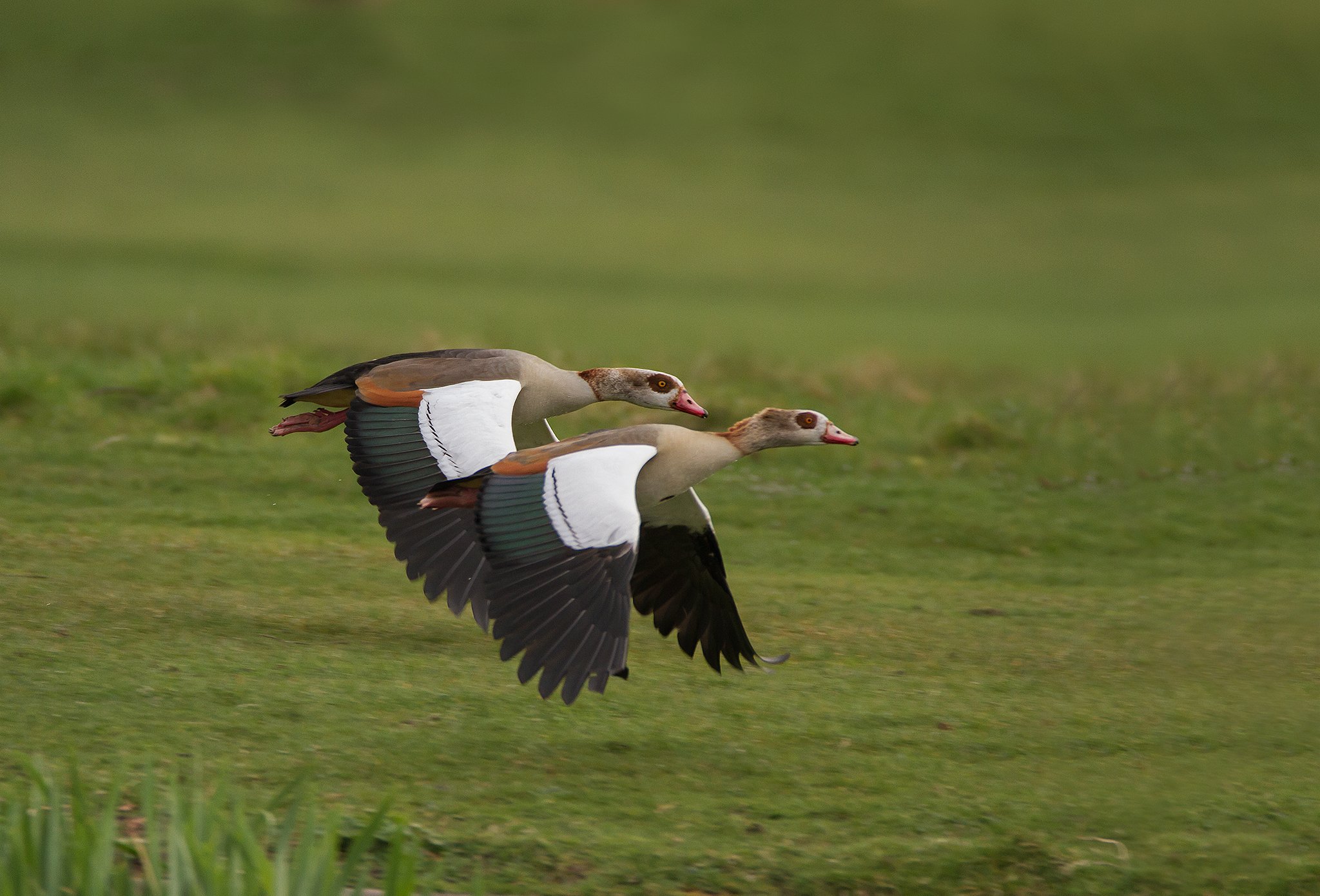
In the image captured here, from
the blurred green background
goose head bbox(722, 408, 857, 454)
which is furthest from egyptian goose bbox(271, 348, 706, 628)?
the blurred green background

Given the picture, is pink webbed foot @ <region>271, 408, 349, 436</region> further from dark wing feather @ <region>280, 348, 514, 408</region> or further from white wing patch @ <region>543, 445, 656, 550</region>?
white wing patch @ <region>543, 445, 656, 550</region>

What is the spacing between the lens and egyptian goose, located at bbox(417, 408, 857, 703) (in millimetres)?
5465

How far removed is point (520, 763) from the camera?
6086mm

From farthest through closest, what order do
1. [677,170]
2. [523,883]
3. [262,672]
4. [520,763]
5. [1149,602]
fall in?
[677,170], [1149,602], [262,672], [520,763], [523,883]

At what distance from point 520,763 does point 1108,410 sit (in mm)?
9619

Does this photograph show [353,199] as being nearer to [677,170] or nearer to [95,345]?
[677,170]

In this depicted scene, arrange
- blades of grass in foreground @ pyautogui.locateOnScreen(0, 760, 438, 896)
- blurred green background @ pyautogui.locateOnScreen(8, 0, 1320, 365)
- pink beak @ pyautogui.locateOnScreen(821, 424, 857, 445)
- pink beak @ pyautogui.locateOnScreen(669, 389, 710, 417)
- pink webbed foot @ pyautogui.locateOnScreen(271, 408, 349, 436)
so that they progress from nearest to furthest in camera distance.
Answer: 1. blades of grass in foreground @ pyautogui.locateOnScreen(0, 760, 438, 896)
2. pink beak @ pyautogui.locateOnScreen(821, 424, 857, 445)
3. pink beak @ pyautogui.locateOnScreen(669, 389, 710, 417)
4. pink webbed foot @ pyautogui.locateOnScreen(271, 408, 349, 436)
5. blurred green background @ pyautogui.locateOnScreen(8, 0, 1320, 365)

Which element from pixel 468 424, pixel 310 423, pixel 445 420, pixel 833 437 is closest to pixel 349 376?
pixel 310 423

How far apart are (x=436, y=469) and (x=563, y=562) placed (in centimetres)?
131

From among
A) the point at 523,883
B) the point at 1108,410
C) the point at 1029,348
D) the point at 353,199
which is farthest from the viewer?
the point at 353,199

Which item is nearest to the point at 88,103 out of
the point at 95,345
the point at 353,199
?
the point at 353,199

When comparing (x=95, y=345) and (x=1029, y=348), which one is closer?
(x=95, y=345)

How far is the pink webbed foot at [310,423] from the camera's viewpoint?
7.78 metres

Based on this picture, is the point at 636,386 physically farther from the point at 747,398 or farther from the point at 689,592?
the point at 747,398
